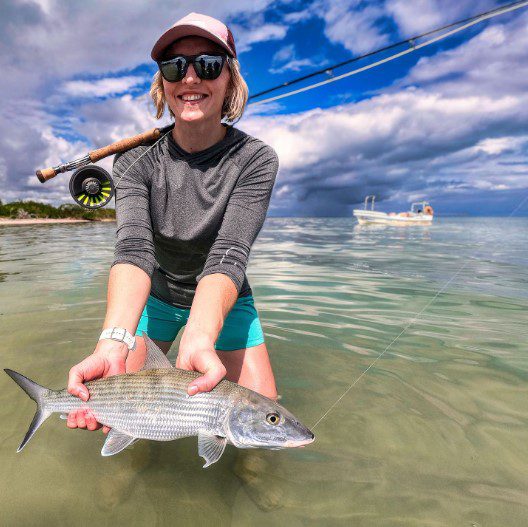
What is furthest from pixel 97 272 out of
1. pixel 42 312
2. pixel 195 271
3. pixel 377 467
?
pixel 377 467

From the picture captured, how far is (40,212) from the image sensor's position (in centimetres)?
4978

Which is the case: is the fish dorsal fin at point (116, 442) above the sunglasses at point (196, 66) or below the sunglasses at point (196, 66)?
below

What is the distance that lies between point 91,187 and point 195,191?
1.11m

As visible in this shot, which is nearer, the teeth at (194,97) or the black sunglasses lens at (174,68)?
the black sunglasses lens at (174,68)

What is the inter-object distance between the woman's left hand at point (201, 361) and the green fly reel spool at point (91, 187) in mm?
1920

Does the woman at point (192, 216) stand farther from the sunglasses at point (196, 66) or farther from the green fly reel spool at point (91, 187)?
the green fly reel spool at point (91, 187)

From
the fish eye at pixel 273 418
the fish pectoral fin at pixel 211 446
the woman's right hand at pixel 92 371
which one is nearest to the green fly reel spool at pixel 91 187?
the woman's right hand at pixel 92 371

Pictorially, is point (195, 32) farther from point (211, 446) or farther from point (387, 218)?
point (387, 218)

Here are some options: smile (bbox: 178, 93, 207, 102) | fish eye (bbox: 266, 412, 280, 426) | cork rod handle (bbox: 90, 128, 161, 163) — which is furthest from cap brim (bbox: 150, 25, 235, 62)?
fish eye (bbox: 266, 412, 280, 426)

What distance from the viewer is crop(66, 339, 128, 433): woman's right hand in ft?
8.34

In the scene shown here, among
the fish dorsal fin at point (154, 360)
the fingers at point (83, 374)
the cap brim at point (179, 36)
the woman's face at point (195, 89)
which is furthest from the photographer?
the woman's face at point (195, 89)

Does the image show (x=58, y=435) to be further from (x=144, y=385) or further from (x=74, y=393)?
(x=144, y=385)

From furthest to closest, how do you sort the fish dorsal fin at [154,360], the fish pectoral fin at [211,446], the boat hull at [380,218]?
the boat hull at [380,218]
the fish dorsal fin at [154,360]
the fish pectoral fin at [211,446]

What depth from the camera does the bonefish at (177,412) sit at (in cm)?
231
